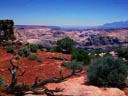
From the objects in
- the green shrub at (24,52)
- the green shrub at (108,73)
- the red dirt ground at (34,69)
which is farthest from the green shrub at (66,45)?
the green shrub at (108,73)

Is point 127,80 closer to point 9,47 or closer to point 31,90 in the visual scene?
point 31,90

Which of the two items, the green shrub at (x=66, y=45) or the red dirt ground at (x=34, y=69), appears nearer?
the red dirt ground at (x=34, y=69)

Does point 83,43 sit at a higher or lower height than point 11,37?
lower

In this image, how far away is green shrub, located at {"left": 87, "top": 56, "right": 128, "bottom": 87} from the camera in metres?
15.1

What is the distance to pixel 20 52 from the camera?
29.8 m

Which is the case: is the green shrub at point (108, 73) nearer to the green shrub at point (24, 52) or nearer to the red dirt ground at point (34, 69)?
the red dirt ground at point (34, 69)

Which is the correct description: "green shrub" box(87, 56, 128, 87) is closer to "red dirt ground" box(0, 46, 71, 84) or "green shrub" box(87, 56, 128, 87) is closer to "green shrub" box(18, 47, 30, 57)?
"red dirt ground" box(0, 46, 71, 84)

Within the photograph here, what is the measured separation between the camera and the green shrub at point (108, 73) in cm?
1512

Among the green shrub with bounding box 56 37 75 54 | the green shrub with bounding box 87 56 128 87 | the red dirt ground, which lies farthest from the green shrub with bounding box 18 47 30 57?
the green shrub with bounding box 87 56 128 87

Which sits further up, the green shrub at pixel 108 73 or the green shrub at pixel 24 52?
the green shrub at pixel 108 73

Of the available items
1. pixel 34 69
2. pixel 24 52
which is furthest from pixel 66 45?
pixel 34 69

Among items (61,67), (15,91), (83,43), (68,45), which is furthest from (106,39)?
(15,91)

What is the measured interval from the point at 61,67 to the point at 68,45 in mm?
12561

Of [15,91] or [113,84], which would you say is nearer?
[15,91]
